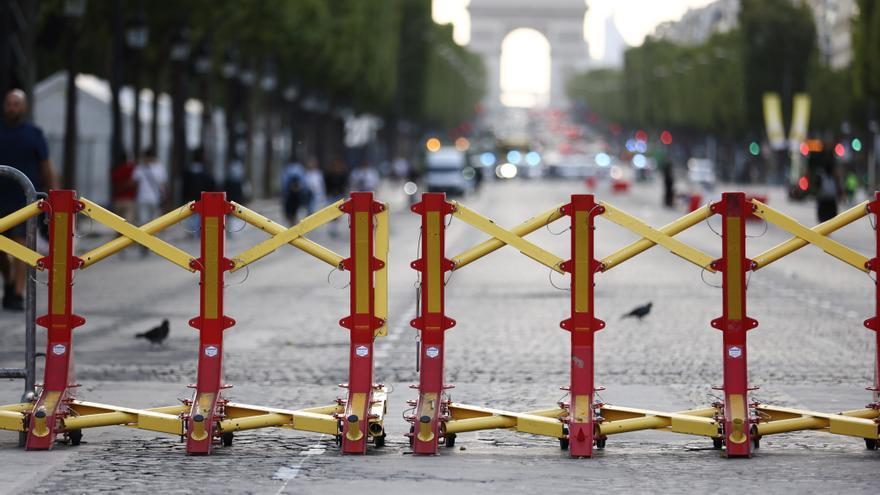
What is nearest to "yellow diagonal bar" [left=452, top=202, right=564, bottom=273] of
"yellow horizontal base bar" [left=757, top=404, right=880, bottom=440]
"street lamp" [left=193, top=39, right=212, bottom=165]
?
"yellow horizontal base bar" [left=757, top=404, right=880, bottom=440]

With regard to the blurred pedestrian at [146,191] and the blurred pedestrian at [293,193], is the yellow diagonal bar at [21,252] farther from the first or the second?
the blurred pedestrian at [293,193]

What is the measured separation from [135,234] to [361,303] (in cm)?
114

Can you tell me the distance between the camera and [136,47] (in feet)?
141

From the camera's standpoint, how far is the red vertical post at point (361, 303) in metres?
10.5

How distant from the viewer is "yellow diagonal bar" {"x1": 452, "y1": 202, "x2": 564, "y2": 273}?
1053 centimetres

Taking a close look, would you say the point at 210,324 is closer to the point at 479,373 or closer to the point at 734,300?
the point at 734,300

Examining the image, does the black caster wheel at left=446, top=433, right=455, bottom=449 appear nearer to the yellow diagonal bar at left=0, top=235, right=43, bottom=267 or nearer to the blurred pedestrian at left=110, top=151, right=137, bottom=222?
the yellow diagonal bar at left=0, top=235, right=43, bottom=267

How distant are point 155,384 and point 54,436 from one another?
3142 millimetres

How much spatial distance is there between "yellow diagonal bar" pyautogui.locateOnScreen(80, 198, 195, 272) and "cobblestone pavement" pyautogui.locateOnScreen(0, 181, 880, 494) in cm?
90

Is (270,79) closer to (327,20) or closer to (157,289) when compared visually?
(327,20)

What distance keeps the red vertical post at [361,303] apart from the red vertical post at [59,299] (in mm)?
1310

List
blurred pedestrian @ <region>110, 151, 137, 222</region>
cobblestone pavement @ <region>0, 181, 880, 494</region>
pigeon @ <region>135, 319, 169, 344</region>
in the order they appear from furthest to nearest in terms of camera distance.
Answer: blurred pedestrian @ <region>110, 151, 137, 222</region>, pigeon @ <region>135, 319, 169, 344</region>, cobblestone pavement @ <region>0, 181, 880, 494</region>

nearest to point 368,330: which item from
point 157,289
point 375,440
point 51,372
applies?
point 375,440

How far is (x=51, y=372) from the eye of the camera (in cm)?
1077
